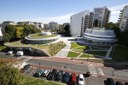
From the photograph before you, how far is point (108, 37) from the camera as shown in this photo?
77500mm

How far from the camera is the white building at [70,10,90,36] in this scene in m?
104

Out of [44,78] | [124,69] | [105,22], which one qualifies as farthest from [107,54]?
[105,22]

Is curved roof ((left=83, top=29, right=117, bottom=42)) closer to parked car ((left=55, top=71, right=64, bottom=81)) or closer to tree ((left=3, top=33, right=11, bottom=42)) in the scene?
parked car ((left=55, top=71, right=64, bottom=81))

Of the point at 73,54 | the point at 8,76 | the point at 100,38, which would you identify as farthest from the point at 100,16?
the point at 8,76

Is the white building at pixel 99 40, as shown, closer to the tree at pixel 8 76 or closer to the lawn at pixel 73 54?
the lawn at pixel 73 54

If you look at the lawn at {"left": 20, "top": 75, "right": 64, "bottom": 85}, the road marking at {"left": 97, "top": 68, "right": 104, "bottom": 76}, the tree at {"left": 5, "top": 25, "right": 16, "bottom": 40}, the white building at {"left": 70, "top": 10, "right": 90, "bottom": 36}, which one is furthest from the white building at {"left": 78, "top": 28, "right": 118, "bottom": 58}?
the tree at {"left": 5, "top": 25, "right": 16, "bottom": 40}

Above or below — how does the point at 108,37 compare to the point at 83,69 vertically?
above

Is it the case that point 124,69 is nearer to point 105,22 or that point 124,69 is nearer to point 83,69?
point 83,69

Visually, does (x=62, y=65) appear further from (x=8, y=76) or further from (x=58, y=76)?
(x=8, y=76)

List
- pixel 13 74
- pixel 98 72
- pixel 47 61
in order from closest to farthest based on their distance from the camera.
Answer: pixel 13 74
pixel 98 72
pixel 47 61

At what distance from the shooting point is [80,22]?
344ft

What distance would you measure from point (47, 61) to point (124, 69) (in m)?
29.2

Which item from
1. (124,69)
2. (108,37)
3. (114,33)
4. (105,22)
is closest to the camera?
(124,69)

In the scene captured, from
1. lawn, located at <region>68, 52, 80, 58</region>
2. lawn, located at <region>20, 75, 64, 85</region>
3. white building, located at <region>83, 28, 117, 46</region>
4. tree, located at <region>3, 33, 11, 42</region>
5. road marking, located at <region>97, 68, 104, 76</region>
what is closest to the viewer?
lawn, located at <region>20, 75, 64, 85</region>
